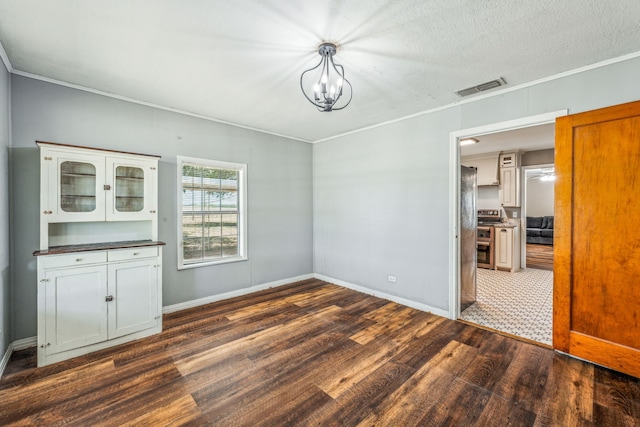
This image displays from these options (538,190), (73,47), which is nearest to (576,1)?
(73,47)

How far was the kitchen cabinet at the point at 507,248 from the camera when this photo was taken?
554cm

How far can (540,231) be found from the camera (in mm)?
9039

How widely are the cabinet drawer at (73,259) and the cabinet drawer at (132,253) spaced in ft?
0.25

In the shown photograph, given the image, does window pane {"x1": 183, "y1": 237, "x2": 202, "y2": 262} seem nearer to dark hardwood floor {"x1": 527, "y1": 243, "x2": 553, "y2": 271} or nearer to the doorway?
the doorway

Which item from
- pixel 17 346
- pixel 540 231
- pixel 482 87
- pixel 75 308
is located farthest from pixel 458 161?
pixel 540 231

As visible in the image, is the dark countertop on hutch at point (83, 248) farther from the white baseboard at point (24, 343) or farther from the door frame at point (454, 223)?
the door frame at point (454, 223)

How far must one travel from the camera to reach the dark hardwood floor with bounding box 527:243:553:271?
6073 millimetres

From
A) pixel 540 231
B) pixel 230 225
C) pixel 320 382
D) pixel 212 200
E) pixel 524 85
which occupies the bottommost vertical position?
pixel 320 382

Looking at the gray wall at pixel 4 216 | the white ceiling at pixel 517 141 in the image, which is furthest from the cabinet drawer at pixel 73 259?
the white ceiling at pixel 517 141

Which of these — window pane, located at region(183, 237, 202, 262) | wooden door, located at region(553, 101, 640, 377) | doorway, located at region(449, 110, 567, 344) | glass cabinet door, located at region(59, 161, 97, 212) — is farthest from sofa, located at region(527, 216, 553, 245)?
glass cabinet door, located at region(59, 161, 97, 212)

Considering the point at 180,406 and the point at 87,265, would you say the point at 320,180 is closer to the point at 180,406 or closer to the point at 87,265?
the point at 87,265

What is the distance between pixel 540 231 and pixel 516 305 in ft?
23.3

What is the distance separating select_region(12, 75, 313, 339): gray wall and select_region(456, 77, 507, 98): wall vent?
2.79 meters

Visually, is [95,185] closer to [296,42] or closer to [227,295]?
[227,295]
